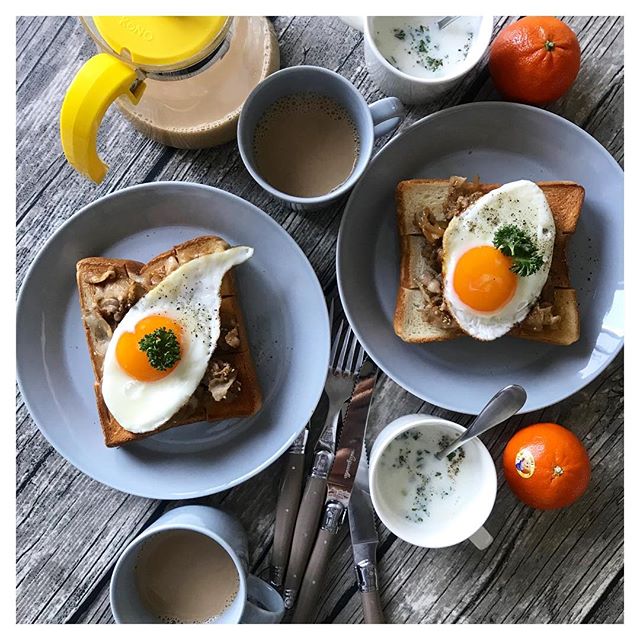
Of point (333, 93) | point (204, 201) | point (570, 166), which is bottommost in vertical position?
point (570, 166)

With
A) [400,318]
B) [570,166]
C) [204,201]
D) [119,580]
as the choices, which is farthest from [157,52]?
[119,580]

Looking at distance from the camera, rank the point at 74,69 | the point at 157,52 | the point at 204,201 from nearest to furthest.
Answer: the point at 157,52 → the point at 204,201 → the point at 74,69

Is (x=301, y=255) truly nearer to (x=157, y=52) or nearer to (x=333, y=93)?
(x=333, y=93)

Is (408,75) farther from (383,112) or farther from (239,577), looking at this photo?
(239,577)

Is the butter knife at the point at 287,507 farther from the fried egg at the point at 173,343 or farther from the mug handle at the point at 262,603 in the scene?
the fried egg at the point at 173,343

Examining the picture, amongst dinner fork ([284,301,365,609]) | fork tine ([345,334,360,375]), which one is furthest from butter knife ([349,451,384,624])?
fork tine ([345,334,360,375])

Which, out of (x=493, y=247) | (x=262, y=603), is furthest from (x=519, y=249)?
(x=262, y=603)

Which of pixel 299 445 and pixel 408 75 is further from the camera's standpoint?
pixel 299 445
